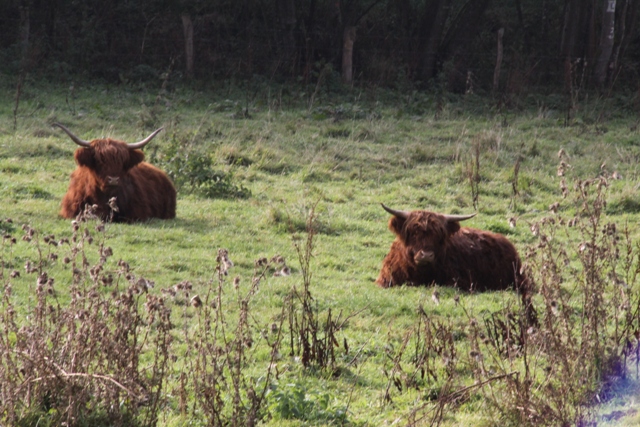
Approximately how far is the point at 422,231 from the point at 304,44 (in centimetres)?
1700

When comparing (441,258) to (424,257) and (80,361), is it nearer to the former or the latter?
(424,257)

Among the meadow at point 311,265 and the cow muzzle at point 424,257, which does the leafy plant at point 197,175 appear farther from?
the cow muzzle at point 424,257

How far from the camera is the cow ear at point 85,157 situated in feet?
34.0

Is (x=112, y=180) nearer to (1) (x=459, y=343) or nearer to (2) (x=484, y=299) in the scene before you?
(2) (x=484, y=299)

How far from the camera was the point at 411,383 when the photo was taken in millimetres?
5391

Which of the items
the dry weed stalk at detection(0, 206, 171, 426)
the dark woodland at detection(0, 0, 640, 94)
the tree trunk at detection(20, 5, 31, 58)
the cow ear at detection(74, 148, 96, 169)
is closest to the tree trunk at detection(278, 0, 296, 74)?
the dark woodland at detection(0, 0, 640, 94)

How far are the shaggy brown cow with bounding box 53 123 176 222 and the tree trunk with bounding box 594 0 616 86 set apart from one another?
51.2ft

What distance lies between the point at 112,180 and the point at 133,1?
1602 centimetres

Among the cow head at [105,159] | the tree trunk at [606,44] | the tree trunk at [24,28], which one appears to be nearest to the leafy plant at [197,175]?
the cow head at [105,159]

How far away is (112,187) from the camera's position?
403 inches

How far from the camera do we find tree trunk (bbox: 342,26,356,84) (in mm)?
21875

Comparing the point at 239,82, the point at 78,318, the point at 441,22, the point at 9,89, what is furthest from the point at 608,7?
the point at 78,318

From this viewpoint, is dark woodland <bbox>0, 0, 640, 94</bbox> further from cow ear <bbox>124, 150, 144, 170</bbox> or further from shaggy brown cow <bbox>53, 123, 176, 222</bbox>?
shaggy brown cow <bbox>53, 123, 176, 222</bbox>

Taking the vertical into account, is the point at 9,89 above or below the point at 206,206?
above
